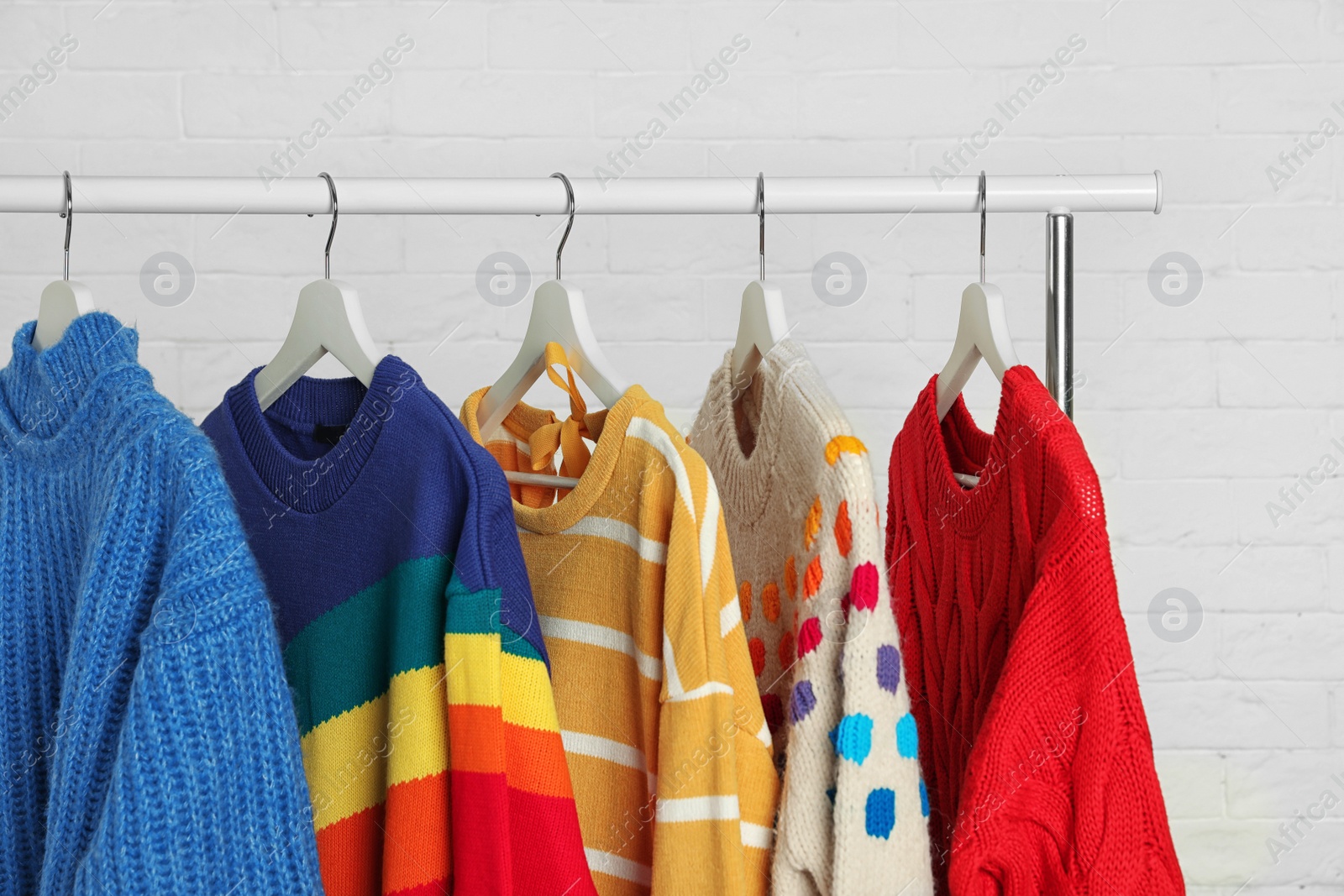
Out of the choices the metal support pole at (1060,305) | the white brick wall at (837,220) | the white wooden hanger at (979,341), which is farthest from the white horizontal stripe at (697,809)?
the white brick wall at (837,220)

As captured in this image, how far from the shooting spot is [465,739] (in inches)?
24.6

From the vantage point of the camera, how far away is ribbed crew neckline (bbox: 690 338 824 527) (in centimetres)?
81

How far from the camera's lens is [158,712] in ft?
1.77

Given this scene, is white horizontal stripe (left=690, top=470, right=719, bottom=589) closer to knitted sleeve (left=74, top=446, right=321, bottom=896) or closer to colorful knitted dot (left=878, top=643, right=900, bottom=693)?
colorful knitted dot (left=878, top=643, right=900, bottom=693)

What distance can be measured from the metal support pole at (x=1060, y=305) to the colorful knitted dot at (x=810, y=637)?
323 mm

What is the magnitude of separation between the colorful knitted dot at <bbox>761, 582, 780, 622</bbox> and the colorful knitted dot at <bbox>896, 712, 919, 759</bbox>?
178mm

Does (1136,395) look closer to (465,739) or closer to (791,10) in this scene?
(791,10)

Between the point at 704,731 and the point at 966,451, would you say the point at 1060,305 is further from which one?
the point at 704,731

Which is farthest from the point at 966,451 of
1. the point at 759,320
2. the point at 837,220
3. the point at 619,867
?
the point at 837,220

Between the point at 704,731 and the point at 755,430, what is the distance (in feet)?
1.12

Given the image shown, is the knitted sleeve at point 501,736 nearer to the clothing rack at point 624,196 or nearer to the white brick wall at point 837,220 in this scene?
the clothing rack at point 624,196

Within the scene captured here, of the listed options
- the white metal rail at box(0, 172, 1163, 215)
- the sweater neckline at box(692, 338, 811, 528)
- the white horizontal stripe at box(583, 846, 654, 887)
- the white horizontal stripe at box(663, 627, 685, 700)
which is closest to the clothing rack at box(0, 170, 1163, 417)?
the white metal rail at box(0, 172, 1163, 215)

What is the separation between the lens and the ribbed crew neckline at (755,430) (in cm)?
81

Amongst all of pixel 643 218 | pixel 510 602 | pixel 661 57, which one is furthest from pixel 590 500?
pixel 661 57
